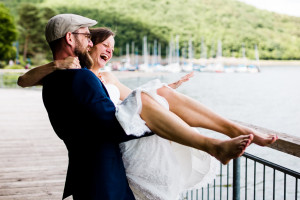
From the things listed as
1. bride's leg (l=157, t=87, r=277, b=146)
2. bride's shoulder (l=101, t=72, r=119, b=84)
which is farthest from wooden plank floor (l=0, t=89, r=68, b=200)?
bride's leg (l=157, t=87, r=277, b=146)

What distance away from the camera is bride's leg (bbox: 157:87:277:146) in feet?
5.33

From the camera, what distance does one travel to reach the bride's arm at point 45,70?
5.37ft

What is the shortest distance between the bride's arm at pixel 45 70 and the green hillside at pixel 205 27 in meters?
73.4

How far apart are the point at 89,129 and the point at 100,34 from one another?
0.81 meters

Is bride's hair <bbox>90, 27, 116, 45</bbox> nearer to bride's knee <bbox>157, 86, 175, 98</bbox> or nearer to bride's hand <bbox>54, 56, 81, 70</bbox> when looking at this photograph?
bride's hand <bbox>54, 56, 81, 70</bbox>

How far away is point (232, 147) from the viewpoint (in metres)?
1.36

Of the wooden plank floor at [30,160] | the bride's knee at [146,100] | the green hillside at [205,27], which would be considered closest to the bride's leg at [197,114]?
the bride's knee at [146,100]

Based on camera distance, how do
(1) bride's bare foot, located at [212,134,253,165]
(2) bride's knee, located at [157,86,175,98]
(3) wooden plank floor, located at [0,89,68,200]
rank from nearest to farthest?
(1) bride's bare foot, located at [212,134,253,165], (2) bride's knee, located at [157,86,175,98], (3) wooden plank floor, located at [0,89,68,200]

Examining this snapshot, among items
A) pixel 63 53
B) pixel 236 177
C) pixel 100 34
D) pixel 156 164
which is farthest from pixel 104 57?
pixel 236 177

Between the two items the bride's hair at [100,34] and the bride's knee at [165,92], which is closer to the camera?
the bride's knee at [165,92]

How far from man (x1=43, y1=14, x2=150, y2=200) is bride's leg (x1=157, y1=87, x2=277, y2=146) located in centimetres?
25

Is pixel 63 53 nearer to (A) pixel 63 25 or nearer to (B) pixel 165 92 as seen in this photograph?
(A) pixel 63 25

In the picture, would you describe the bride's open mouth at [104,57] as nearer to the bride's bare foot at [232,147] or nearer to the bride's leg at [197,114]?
the bride's leg at [197,114]

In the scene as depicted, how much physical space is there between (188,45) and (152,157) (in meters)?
77.6
